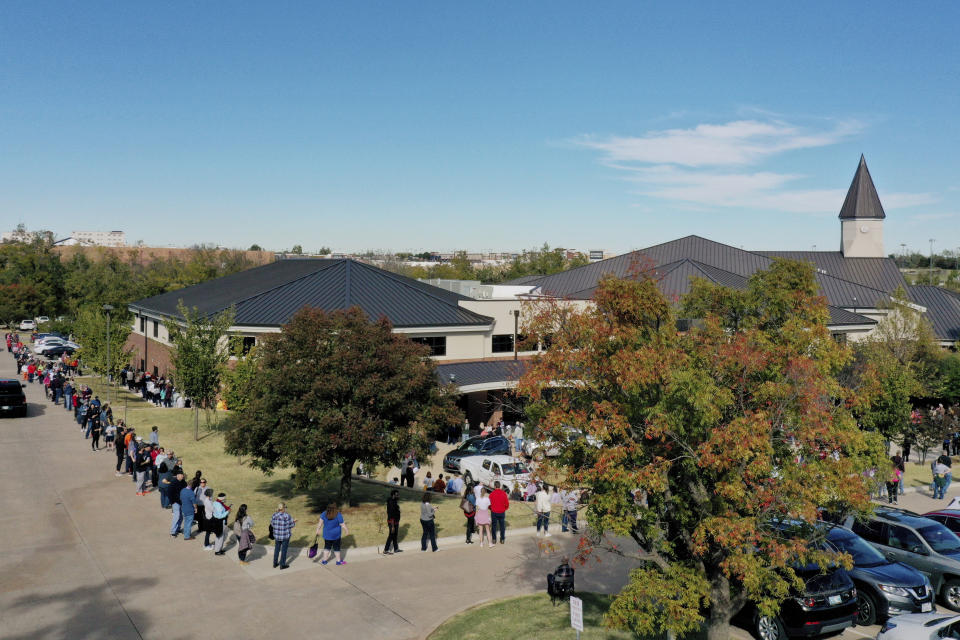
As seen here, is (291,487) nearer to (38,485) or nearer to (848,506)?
(38,485)

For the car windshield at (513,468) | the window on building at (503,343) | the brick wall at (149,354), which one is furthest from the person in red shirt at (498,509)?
the brick wall at (149,354)

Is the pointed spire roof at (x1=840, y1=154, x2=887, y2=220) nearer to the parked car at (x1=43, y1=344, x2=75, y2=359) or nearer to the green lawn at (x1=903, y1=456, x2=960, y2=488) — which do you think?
the green lawn at (x1=903, y1=456, x2=960, y2=488)

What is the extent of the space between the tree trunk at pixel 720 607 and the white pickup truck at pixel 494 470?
11962mm

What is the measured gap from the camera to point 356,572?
54.0 feet

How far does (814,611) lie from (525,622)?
5.06 m

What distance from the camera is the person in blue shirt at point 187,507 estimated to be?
17969 millimetres

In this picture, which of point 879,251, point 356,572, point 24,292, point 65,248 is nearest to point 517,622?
point 356,572

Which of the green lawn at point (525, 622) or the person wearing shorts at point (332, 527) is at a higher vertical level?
the person wearing shorts at point (332, 527)

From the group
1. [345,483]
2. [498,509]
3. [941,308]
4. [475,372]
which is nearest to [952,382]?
[941,308]

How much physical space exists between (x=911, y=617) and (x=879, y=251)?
69.9 m

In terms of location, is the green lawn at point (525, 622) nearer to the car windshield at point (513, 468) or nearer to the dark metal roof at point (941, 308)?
the car windshield at point (513, 468)

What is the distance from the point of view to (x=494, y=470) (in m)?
25.8

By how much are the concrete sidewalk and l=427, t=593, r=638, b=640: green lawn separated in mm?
455

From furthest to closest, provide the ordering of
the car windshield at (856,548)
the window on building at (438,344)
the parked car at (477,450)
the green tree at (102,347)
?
the green tree at (102,347)
the window on building at (438,344)
the parked car at (477,450)
the car windshield at (856,548)
